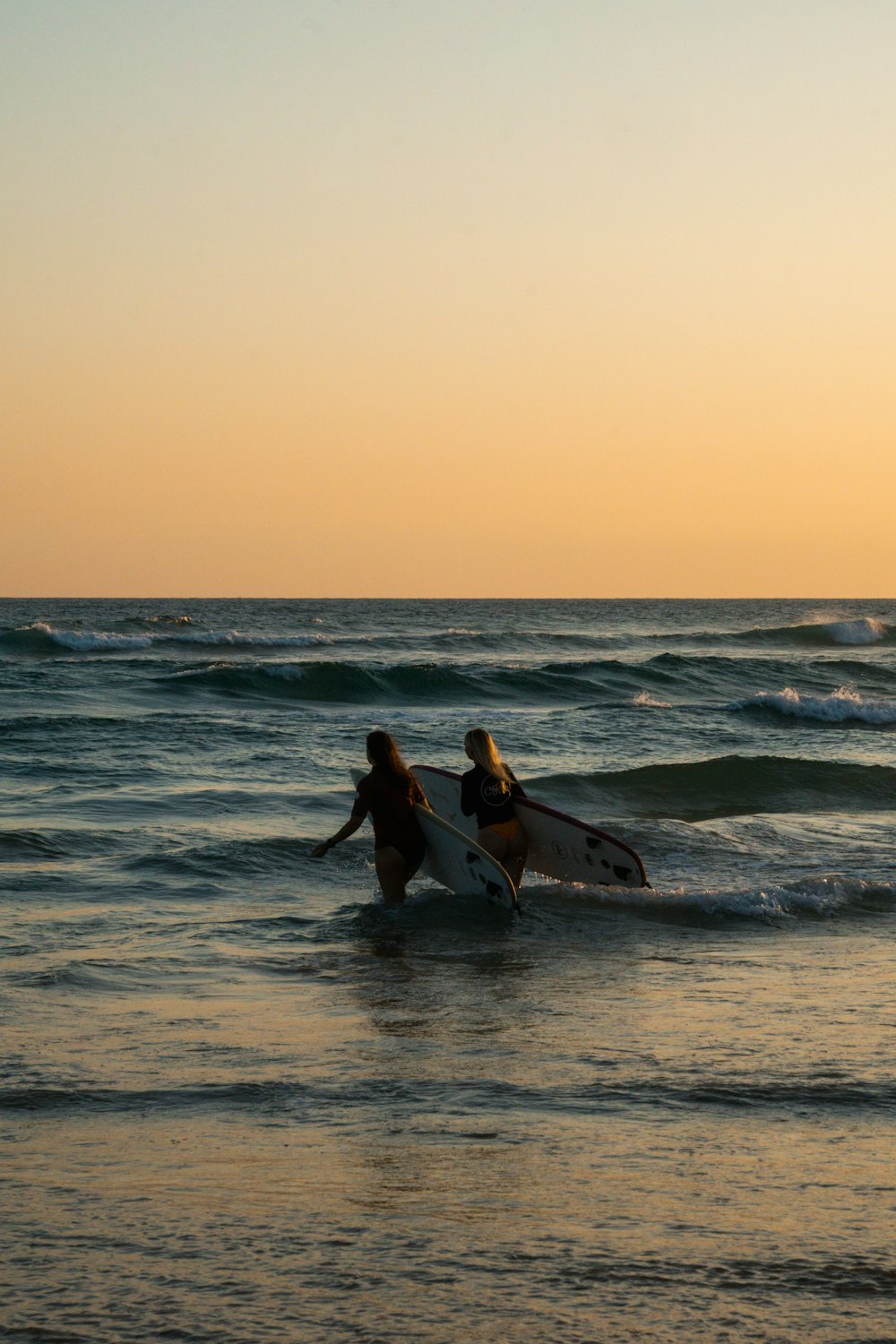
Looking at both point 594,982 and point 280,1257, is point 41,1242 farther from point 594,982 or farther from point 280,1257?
point 594,982

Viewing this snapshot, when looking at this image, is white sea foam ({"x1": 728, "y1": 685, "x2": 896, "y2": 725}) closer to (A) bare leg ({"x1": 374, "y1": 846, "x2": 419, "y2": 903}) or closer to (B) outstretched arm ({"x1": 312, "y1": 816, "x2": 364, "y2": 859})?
(A) bare leg ({"x1": 374, "y1": 846, "x2": 419, "y2": 903})

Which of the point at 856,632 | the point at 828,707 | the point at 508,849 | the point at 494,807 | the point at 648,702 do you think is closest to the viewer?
the point at 494,807

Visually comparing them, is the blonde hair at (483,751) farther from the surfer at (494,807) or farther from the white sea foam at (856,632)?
the white sea foam at (856,632)

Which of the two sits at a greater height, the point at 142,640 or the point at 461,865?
the point at 142,640

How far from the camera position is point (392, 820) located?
30.5 feet

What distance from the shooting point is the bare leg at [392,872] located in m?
9.35

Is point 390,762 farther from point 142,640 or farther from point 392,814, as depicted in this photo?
point 142,640

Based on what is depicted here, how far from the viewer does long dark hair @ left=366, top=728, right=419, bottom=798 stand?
9219 millimetres

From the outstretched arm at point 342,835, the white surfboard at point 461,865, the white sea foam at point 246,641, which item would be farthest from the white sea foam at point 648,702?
the white sea foam at point 246,641

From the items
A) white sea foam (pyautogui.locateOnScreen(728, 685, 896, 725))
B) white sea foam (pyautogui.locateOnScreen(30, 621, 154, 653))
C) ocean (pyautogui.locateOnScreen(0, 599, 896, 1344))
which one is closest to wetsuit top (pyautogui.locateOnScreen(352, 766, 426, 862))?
ocean (pyautogui.locateOnScreen(0, 599, 896, 1344))

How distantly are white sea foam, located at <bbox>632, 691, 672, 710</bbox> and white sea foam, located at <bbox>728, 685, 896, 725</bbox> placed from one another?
1.44 metres

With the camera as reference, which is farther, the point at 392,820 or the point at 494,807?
the point at 494,807

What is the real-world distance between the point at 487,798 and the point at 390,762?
85 cm

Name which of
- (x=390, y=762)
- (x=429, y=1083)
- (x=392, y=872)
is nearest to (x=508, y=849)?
(x=392, y=872)
